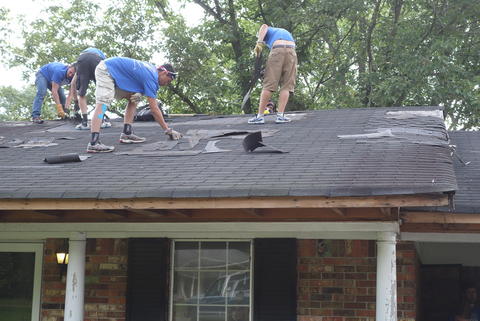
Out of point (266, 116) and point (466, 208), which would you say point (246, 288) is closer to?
point (466, 208)

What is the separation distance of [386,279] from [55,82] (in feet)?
23.9

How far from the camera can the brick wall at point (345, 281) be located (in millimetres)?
6441

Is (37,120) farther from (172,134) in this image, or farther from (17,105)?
(17,105)

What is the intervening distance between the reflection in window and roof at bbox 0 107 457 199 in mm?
1089

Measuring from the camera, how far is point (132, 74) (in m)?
7.86

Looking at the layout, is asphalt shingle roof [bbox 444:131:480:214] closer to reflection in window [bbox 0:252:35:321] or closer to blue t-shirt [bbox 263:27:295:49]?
blue t-shirt [bbox 263:27:295:49]

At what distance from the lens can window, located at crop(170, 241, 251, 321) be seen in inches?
268

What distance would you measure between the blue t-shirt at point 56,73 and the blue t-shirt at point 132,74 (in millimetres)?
3491

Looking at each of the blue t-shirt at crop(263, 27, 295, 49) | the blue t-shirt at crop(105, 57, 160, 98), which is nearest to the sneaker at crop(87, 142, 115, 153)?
the blue t-shirt at crop(105, 57, 160, 98)

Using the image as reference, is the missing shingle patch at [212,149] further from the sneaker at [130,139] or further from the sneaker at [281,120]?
the sneaker at [281,120]

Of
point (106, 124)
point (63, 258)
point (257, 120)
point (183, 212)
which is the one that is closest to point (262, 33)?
point (257, 120)

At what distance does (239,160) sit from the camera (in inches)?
254

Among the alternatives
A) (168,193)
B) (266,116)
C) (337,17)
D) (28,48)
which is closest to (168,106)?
(28,48)

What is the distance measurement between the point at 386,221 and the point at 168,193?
180 centimetres
